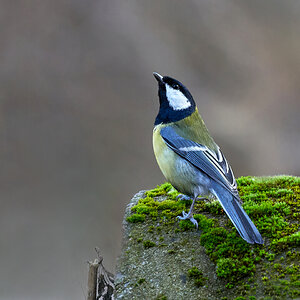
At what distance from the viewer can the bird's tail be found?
195 centimetres

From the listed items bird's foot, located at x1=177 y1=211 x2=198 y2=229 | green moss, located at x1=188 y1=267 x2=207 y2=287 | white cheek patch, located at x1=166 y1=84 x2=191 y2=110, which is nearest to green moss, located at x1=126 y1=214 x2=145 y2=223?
bird's foot, located at x1=177 y1=211 x2=198 y2=229

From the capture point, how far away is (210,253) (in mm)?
2014

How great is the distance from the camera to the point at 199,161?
2.34 m

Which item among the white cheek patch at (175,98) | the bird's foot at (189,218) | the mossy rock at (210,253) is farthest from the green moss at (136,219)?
the white cheek patch at (175,98)

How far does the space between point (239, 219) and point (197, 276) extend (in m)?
0.37

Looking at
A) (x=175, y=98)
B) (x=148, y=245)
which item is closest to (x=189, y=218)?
(x=148, y=245)

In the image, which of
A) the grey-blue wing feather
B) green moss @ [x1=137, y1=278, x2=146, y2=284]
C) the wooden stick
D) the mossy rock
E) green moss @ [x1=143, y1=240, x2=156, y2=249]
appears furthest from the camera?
A: the wooden stick

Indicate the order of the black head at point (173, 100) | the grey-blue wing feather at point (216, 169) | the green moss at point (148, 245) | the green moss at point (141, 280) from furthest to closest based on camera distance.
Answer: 1. the black head at point (173, 100)
2. the green moss at point (148, 245)
3. the grey-blue wing feather at point (216, 169)
4. the green moss at point (141, 280)

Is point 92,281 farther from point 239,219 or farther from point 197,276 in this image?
point 239,219

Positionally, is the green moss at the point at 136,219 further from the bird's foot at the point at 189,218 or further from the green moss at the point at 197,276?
the green moss at the point at 197,276

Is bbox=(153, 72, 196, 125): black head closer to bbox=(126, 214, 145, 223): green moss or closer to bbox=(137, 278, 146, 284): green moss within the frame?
bbox=(126, 214, 145, 223): green moss

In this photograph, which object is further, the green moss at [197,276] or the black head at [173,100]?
the black head at [173,100]

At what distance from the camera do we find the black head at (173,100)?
8.41 feet

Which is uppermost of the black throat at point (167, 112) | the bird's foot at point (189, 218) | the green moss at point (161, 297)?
the black throat at point (167, 112)
